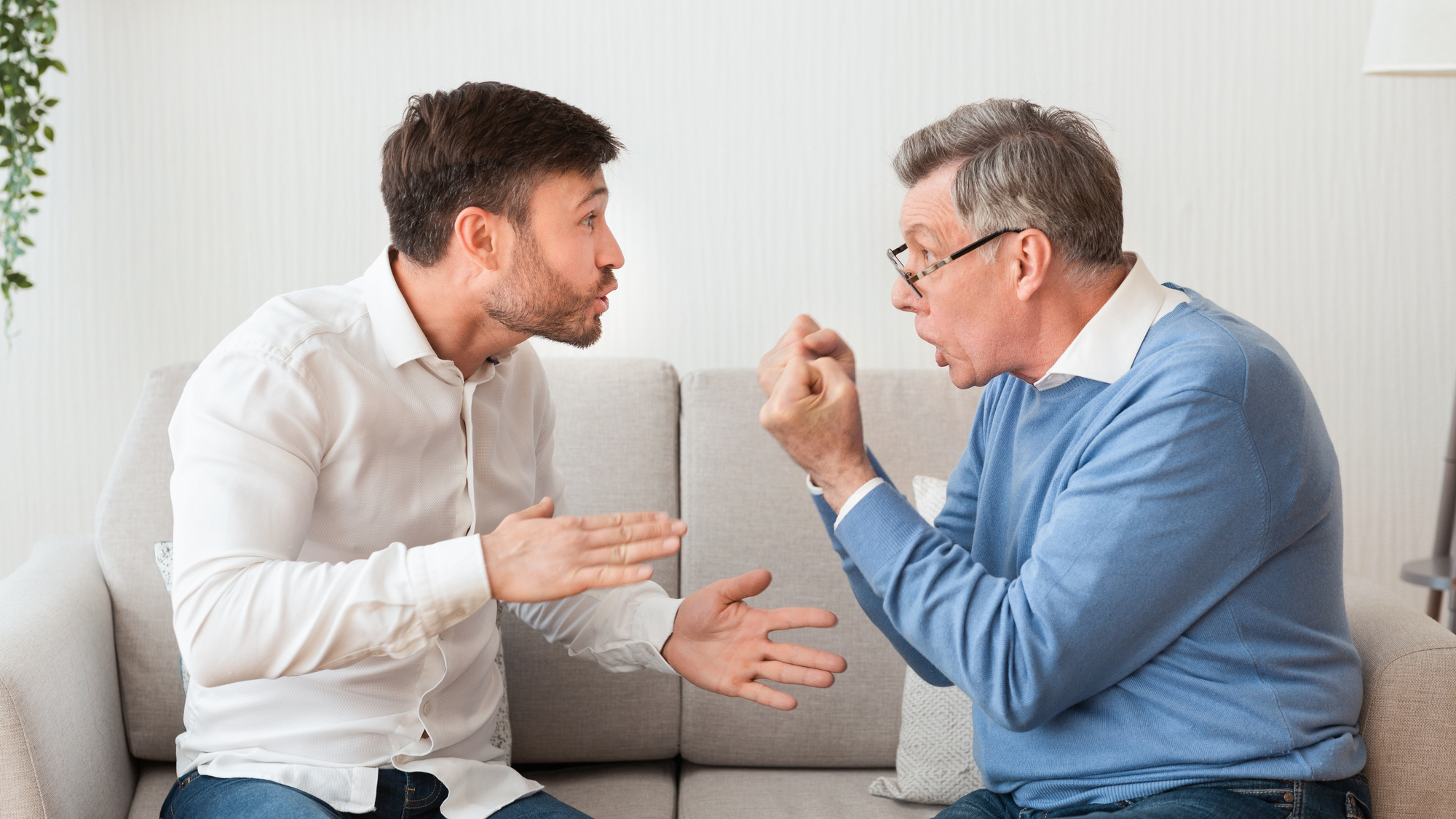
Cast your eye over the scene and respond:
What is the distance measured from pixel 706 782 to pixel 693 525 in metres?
0.42

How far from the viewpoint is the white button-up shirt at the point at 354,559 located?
1119mm

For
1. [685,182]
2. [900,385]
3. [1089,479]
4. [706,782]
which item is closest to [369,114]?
[685,182]

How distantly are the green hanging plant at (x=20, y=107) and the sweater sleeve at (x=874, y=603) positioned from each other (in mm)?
1487

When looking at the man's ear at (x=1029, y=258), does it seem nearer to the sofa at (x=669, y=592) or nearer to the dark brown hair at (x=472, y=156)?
the dark brown hair at (x=472, y=156)

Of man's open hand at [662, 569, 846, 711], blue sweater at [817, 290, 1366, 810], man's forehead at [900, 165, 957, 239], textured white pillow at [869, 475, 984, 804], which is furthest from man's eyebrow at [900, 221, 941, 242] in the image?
textured white pillow at [869, 475, 984, 804]

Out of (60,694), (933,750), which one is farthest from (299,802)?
(933,750)

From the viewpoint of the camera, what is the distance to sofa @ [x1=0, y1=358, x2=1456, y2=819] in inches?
64.7

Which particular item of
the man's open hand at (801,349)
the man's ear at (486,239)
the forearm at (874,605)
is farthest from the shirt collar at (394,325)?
the forearm at (874,605)

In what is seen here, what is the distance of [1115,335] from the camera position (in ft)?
4.03

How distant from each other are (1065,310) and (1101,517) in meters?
0.28

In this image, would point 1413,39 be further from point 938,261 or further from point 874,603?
point 874,603

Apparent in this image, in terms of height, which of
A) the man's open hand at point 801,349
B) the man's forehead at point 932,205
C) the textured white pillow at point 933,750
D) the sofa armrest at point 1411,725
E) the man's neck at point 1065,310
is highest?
the man's forehead at point 932,205

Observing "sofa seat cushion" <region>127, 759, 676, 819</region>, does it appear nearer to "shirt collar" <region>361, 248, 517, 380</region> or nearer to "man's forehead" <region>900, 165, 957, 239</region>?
"shirt collar" <region>361, 248, 517, 380</region>

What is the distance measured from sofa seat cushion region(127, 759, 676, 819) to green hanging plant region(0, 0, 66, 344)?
89cm
